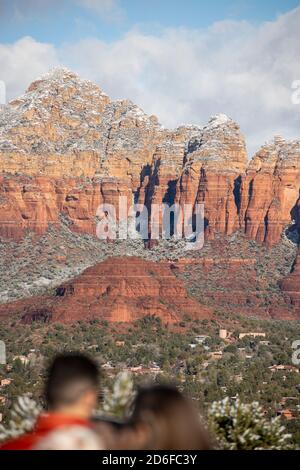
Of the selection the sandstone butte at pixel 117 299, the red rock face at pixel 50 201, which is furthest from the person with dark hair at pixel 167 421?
the red rock face at pixel 50 201

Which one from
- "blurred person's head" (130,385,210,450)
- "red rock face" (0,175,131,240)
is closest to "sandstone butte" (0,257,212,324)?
"red rock face" (0,175,131,240)

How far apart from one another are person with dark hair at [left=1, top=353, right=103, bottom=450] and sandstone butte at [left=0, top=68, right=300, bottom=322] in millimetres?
115368

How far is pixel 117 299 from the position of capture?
95625mm

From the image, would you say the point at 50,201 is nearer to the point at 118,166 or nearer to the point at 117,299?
the point at 118,166

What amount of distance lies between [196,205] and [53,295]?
3803cm

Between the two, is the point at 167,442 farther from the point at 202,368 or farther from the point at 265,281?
the point at 265,281

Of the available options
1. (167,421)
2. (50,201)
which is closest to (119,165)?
(50,201)

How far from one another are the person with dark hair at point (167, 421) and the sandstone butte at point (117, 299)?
86728mm

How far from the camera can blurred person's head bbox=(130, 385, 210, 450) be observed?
22.0 ft

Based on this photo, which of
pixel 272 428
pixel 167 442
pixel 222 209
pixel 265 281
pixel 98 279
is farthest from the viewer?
pixel 222 209

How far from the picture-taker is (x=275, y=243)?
5295 inches

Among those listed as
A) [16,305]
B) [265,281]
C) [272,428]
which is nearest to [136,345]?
[16,305]

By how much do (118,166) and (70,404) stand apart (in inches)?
5619
